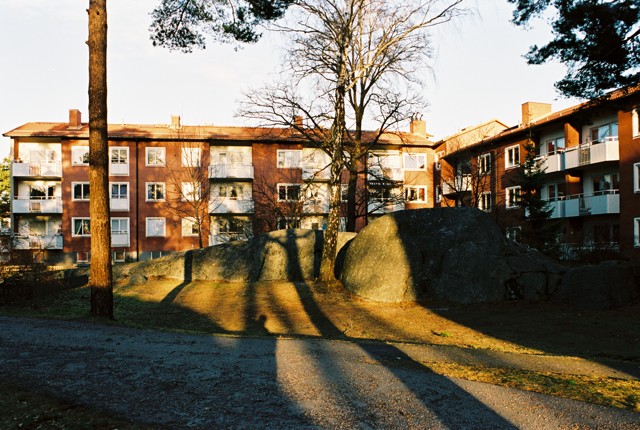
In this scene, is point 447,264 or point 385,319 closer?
point 385,319

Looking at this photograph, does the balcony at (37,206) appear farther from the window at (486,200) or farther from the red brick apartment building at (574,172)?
the window at (486,200)

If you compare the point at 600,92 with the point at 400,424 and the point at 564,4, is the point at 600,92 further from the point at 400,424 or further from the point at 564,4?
the point at 400,424

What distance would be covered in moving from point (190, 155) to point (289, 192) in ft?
29.5

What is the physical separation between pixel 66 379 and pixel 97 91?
710cm

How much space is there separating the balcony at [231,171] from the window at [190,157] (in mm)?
1377

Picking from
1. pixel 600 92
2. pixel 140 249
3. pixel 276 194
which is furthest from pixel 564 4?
pixel 140 249

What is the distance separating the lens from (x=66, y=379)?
16.8 ft

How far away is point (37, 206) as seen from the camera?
4194cm

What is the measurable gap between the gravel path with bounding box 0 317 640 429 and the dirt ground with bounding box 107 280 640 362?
3537mm

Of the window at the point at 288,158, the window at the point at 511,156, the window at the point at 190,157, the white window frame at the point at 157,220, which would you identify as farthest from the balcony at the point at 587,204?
the white window frame at the point at 157,220

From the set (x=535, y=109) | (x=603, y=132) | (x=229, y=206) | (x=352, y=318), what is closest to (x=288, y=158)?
(x=229, y=206)

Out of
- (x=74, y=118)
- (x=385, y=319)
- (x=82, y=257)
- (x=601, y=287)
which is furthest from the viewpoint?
(x=74, y=118)

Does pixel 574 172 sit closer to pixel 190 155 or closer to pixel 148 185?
pixel 190 155

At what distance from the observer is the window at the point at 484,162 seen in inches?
1369
